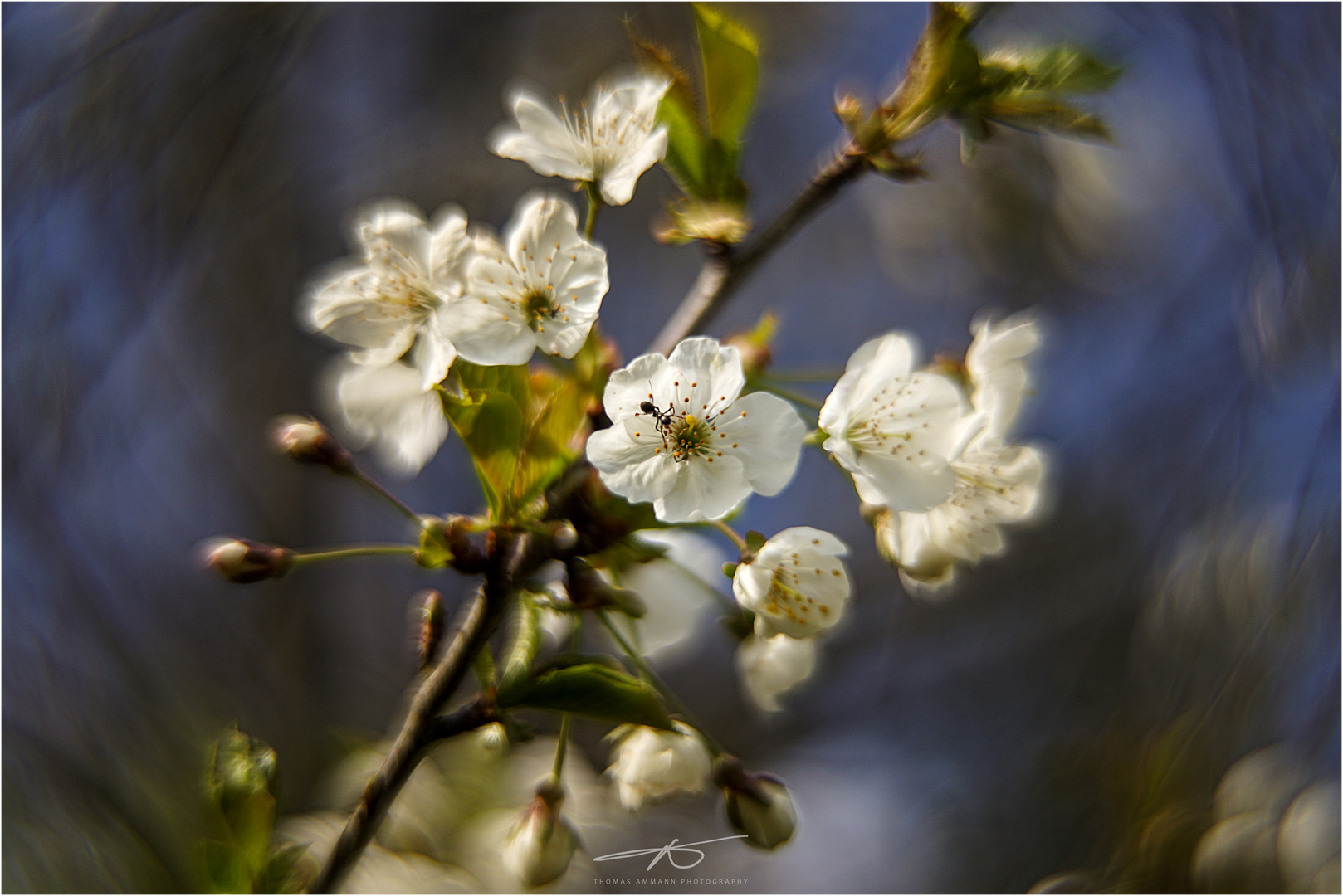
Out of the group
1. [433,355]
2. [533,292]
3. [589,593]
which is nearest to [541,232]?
[533,292]

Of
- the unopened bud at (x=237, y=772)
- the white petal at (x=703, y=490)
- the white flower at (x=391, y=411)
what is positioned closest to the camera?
the white petal at (x=703, y=490)

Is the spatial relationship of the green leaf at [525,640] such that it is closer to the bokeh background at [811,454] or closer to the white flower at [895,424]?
the white flower at [895,424]

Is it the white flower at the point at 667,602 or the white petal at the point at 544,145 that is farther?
the white flower at the point at 667,602

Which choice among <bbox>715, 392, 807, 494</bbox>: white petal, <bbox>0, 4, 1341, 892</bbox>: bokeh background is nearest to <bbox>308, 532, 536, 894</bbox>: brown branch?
<bbox>715, 392, 807, 494</bbox>: white petal

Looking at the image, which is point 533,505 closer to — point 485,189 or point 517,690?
point 517,690

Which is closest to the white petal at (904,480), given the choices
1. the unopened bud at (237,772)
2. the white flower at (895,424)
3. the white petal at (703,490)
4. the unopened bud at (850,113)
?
the white flower at (895,424)

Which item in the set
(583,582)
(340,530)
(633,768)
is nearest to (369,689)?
(340,530)
